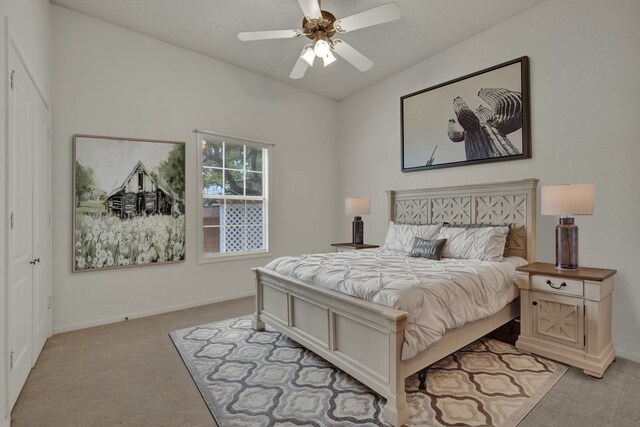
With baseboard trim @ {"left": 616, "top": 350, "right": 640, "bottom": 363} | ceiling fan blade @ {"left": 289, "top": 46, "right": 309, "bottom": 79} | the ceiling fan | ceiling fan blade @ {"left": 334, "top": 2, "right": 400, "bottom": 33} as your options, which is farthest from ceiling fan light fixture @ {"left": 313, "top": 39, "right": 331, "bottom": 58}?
baseboard trim @ {"left": 616, "top": 350, "right": 640, "bottom": 363}

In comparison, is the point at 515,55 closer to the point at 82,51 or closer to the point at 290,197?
the point at 290,197

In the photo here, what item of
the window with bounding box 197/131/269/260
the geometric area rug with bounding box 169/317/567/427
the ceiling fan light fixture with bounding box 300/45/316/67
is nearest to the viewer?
the geometric area rug with bounding box 169/317/567/427

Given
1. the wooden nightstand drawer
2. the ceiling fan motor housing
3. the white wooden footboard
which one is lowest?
the white wooden footboard

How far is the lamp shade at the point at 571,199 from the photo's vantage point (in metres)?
2.40

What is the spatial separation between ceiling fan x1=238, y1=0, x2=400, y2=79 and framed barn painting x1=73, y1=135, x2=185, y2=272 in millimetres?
1860

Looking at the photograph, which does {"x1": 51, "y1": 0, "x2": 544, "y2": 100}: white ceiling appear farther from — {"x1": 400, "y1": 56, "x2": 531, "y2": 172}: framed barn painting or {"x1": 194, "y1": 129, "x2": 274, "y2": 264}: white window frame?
{"x1": 194, "y1": 129, "x2": 274, "y2": 264}: white window frame

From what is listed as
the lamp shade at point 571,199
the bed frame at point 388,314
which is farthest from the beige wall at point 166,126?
the lamp shade at point 571,199

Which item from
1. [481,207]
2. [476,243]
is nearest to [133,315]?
[476,243]

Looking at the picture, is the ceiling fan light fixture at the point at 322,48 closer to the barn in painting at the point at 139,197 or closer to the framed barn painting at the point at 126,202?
the framed barn painting at the point at 126,202

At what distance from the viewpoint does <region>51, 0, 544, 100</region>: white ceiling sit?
3.10 metres

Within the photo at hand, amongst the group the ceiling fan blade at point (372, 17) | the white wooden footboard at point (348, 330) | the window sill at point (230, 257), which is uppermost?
the ceiling fan blade at point (372, 17)

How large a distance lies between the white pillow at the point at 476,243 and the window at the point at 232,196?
8.67ft

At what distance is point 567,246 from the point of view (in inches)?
100

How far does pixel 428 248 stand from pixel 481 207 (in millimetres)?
892
